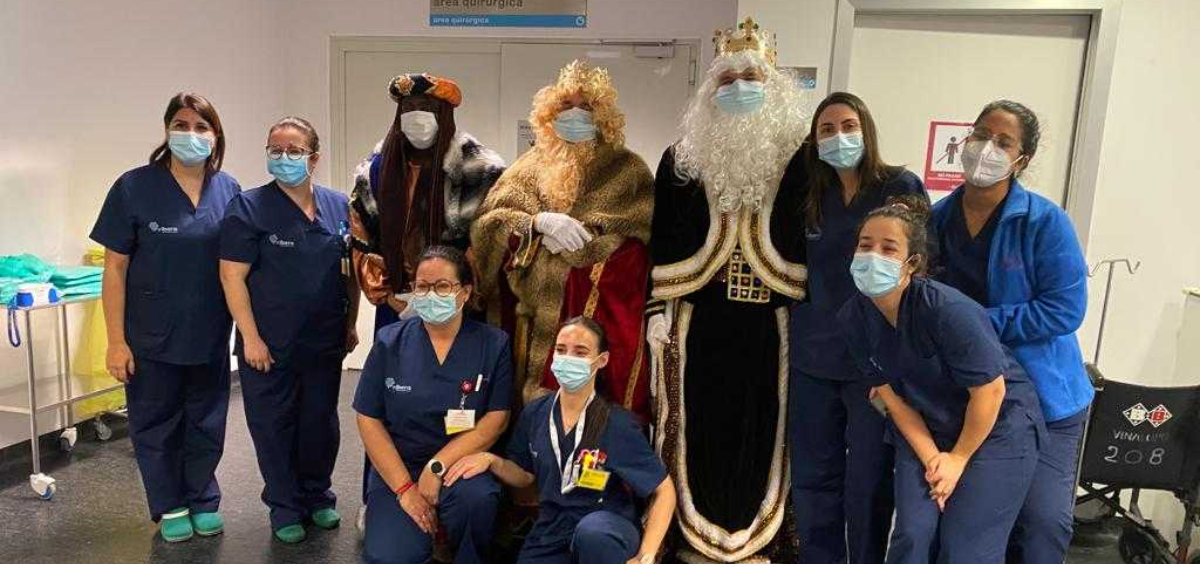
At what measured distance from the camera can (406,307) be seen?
2.68 m

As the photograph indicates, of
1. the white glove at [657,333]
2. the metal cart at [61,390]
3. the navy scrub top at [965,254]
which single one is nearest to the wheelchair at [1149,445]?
the navy scrub top at [965,254]

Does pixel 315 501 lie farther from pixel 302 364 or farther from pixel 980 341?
pixel 980 341

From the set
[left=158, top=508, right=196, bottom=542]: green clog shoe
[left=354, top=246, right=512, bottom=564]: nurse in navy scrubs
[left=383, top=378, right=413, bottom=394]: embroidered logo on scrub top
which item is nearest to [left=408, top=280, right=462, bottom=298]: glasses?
[left=354, top=246, right=512, bottom=564]: nurse in navy scrubs

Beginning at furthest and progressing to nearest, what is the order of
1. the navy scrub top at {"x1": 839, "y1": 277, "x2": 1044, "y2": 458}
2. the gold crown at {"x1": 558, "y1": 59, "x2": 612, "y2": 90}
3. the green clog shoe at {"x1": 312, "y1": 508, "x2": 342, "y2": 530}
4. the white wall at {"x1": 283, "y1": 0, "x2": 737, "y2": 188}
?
the white wall at {"x1": 283, "y1": 0, "x2": 737, "y2": 188}, the green clog shoe at {"x1": 312, "y1": 508, "x2": 342, "y2": 530}, the gold crown at {"x1": 558, "y1": 59, "x2": 612, "y2": 90}, the navy scrub top at {"x1": 839, "y1": 277, "x2": 1044, "y2": 458}

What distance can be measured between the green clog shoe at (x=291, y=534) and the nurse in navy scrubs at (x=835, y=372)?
1698mm

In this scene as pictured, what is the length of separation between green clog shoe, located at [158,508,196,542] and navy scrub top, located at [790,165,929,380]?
216 centimetres

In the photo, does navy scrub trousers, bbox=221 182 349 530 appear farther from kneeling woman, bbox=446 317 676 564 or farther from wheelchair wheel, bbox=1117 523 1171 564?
wheelchair wheel, bbox=1117 523 1171 564

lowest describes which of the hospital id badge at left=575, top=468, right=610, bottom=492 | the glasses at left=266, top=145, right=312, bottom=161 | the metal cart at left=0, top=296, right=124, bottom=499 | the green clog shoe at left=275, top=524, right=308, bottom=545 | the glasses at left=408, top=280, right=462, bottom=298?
the green clog shoe at left=275, top=524, right=308, bottom=545

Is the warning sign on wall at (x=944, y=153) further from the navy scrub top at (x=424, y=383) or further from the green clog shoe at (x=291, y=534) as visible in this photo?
the green clog shoe at (x=291, y=534)

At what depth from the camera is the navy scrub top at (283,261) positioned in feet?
8.55

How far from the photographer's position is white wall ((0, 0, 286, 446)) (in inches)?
133

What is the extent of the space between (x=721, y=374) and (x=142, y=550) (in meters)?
2.04

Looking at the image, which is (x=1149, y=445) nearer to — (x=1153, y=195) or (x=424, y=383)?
(x=1153, y=195)

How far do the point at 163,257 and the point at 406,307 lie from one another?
80cm
